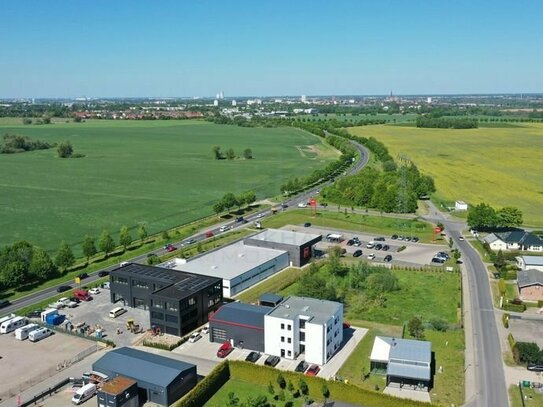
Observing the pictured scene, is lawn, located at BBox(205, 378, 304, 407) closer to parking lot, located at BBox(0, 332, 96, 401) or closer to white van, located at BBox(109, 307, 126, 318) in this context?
parking lot, located at BBox(0, 332, 96, 401)

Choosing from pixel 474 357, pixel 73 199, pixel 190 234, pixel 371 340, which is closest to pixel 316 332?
pixel 371 340

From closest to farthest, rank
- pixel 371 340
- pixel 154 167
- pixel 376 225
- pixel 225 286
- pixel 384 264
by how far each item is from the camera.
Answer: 1. pixel 371 340
2. pixel 225 286
3. pixel 384 264
4. pixel 376 225
5. pixel 154 167

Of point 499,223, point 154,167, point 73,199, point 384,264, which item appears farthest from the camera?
point 154,167

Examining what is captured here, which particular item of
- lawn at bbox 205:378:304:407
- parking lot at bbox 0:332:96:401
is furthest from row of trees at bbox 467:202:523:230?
parking lot at bbox 0:332:96:401

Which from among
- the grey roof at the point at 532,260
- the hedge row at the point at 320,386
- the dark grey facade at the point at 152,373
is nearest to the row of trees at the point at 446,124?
the grey roof at the point at 532,260

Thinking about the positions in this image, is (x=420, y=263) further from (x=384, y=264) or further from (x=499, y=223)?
(x=499, y=223)

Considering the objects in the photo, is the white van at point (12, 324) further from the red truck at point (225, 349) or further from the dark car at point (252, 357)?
the dark car at point (252, 357)

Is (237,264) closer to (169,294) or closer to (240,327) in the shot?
(169,294)
